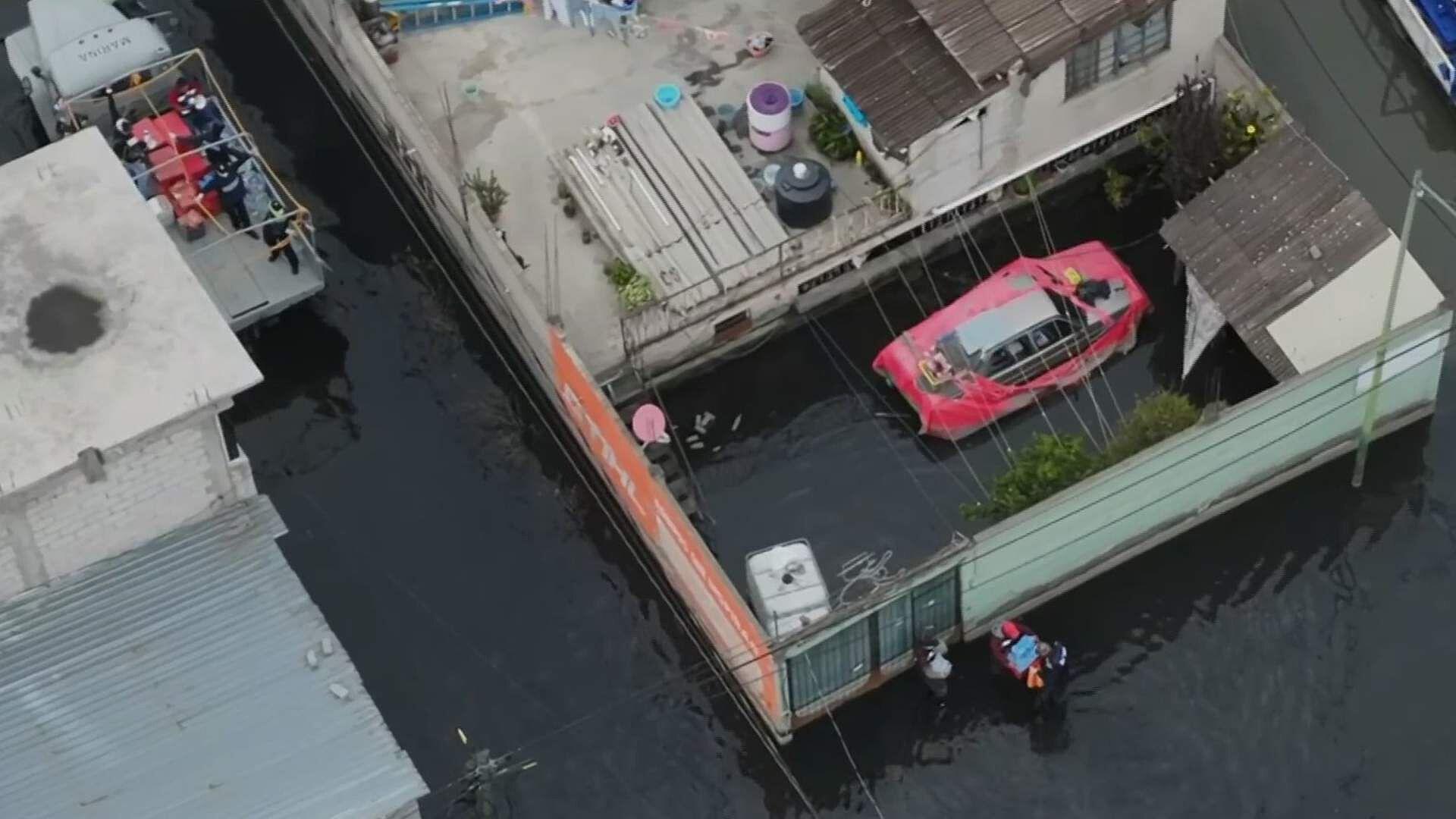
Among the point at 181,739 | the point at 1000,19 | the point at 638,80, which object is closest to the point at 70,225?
the point at 181,739

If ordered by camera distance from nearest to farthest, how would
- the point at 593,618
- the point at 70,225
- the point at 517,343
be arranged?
the point at 70,225 < the point at 593,618 < the point at 517,343

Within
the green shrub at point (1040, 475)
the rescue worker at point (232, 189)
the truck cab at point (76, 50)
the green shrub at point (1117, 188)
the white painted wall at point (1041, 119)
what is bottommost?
the green shrub at point (1040, 475)

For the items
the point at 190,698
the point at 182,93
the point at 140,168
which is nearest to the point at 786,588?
the point at 190,698

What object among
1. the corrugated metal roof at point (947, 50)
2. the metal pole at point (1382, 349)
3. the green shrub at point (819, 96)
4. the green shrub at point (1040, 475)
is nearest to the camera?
the metal pole at point (1382, 349)

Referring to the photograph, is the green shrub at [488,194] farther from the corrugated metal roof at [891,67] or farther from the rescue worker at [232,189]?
the corrugated metal roof at [891,67]

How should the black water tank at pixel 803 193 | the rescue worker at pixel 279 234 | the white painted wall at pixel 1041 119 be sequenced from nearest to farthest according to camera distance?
1. the white painted wall at pixel 1041 119
2. the black water tank at pixel 803 193
3. the rescue worker at pixel 279 234

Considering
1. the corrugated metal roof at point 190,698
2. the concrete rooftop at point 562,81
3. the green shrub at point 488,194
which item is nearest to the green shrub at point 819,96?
the concrete rooftop at point 562,81

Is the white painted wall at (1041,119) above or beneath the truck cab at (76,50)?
beneath

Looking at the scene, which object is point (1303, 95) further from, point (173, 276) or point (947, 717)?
point (173, 276)
